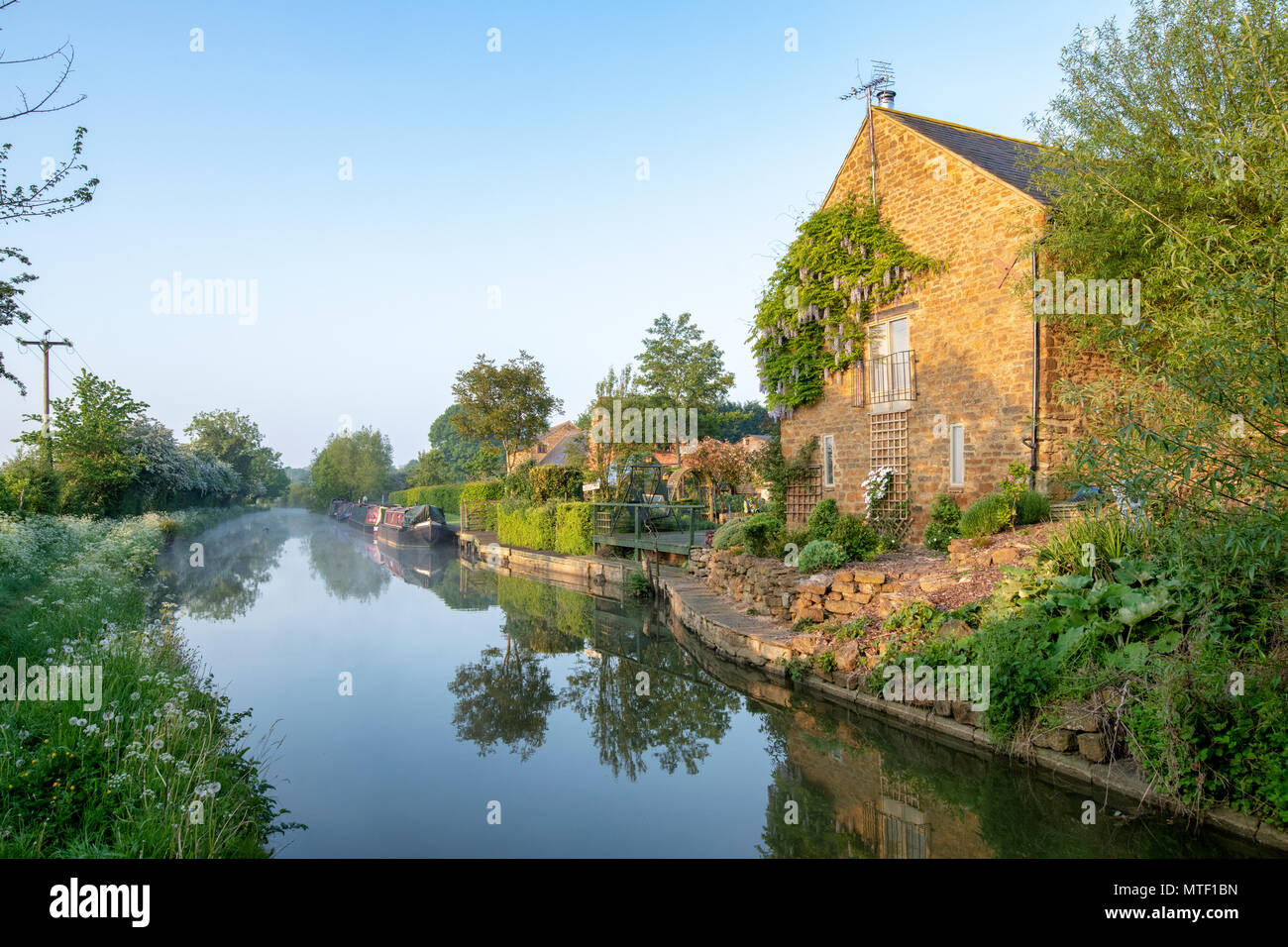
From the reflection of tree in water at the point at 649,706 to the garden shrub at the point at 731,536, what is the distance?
2.78 m

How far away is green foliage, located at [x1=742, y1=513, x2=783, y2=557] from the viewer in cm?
1191

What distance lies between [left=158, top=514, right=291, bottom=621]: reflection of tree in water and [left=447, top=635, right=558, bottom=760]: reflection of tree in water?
711 cm

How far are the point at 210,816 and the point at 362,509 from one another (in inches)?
1767

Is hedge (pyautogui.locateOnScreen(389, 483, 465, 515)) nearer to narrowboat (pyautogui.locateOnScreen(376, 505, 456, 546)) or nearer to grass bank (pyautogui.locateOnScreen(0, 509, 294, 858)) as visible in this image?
narrowboat (pyautogui.locateOnScreen(376, 505, 456, 546))

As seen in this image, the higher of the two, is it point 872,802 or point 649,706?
point 872,802

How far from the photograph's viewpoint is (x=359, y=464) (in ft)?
192

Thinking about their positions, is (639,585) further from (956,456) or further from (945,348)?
(945,348)

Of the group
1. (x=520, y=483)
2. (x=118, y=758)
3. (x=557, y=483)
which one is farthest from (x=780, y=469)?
(x=520, y=483)

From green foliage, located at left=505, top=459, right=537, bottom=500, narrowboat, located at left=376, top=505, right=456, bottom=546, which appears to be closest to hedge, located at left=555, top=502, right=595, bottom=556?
green foliage, located at left=505, top=459, right=537, bottom=500

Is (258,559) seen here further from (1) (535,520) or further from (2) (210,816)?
(2) (210,816)

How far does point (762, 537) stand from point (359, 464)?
53369 mm
